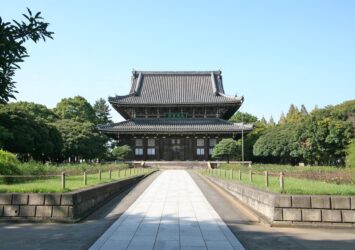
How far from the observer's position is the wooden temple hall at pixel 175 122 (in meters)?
53.5

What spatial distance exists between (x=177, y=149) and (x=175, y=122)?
391 cm

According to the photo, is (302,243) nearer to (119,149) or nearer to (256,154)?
(119,149)

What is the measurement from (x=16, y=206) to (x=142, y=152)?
1771 inches

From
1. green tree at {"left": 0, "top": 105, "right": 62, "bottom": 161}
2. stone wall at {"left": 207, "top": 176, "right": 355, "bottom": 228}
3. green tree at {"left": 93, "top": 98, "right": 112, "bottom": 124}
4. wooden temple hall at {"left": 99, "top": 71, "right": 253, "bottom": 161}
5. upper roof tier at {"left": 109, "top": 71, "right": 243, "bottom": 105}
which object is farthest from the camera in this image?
green tree at {"left": 93, "top": 98, "right": 112, "bottom": 124}

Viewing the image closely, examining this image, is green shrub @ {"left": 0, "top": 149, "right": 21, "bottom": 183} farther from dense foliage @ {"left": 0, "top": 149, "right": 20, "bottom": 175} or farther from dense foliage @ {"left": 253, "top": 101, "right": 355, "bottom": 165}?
dense foliage @ {"left": 253, "top": 101, "right": 355, "bottom": 165}

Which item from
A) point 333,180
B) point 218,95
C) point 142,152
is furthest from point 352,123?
point 333,180

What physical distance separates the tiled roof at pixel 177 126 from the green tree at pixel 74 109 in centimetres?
2552

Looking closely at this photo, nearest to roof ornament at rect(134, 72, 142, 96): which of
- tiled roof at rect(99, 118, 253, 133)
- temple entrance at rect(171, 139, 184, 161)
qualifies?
tiled roof at rect(99, 118, 253, 133)

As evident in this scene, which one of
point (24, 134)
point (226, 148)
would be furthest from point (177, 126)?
point (24, 134)

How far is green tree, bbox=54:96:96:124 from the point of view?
79.0 m

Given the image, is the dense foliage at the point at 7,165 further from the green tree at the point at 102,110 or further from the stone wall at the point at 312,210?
the green tree at the point at 102,110

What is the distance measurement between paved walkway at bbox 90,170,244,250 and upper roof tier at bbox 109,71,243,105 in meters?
43.3

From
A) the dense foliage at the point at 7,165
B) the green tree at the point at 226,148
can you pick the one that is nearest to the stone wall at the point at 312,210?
the dense foliage at the point at 7,165

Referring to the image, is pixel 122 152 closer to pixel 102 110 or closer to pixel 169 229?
pixel 169 229
